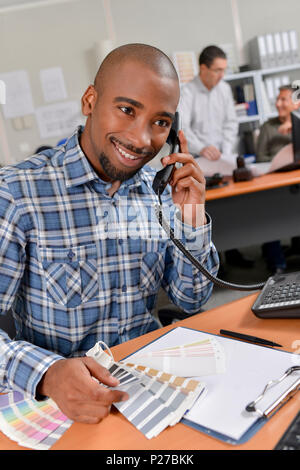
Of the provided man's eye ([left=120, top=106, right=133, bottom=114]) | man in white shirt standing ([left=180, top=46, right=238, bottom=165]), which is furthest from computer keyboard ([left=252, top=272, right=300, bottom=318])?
man in white shirt standing ([left=180, top=46, right=238, bottom=165])

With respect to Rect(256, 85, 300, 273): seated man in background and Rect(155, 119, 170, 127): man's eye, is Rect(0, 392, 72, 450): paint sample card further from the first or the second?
Rect(256, 85, 300, 273): seated man in background

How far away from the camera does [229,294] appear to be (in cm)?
288

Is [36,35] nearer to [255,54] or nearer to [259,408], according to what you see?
[255,54]

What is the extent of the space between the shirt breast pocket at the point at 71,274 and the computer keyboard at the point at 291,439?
0.60 meters

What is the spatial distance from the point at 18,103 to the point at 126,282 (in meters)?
4.05

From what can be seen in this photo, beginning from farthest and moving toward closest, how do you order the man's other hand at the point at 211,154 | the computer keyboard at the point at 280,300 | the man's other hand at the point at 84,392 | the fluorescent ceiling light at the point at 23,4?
the fluorescent ceiling light at the point at 23,4 → the man's other hand at the point at 211,154 → the computer keyboard at the point at 280,300 → the man's other hand at the point at 84,392

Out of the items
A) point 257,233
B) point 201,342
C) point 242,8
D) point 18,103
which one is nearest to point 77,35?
point 18,103

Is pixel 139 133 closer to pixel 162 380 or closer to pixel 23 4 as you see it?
pixel 162 380

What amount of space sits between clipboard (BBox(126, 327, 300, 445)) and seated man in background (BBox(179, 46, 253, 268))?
313 cm

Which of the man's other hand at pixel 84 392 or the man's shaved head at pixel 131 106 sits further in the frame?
the man's shaved head at pixel 131 106

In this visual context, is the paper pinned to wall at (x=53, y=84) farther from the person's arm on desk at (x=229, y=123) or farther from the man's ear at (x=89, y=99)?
the man's ear at (x=89, y=99)

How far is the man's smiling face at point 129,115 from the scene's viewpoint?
39.7 inches

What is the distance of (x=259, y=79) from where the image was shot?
470 cm

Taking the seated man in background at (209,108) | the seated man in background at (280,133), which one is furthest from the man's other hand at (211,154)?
the seated man in background at (209,108)
